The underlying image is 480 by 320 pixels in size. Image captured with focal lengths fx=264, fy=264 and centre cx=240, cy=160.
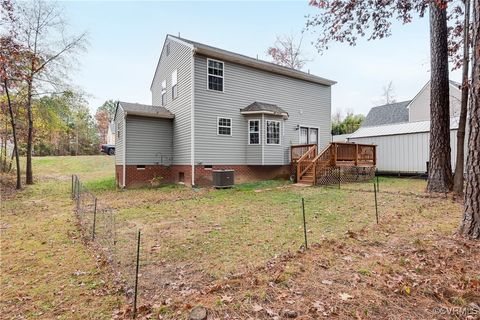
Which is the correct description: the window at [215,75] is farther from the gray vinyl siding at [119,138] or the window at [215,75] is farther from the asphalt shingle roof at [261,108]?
the gray vinyl siding at [119,138]

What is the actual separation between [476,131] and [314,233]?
309 centimetres

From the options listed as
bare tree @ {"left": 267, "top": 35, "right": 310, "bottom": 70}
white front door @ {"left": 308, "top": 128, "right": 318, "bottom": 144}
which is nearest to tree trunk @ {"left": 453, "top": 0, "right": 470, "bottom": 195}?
white front door @ {"left": 308, "top": 128, "right": 318, "bottom": 144}

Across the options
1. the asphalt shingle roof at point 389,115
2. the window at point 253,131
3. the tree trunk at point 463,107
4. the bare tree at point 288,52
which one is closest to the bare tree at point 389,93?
the asphalt shingle roof at point 389,115

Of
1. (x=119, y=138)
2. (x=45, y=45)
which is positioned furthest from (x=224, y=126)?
(x=45, y=45)

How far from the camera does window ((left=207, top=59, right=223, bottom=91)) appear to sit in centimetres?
1259

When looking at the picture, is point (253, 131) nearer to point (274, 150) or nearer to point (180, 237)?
point (274, 150)

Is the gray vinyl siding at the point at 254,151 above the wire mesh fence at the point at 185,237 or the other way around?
above

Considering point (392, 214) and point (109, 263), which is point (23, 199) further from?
point (392, 214)

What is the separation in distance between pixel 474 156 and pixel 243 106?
1046cm

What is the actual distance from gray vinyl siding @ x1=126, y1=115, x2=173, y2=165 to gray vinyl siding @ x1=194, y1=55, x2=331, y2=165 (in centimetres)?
271

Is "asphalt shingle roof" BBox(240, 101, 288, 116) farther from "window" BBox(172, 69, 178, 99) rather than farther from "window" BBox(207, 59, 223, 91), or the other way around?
"window" BBox(172, 69, 178, 99)

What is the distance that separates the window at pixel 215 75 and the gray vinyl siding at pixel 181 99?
37.6 inches

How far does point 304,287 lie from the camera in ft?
9.37

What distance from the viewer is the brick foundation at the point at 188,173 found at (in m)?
12.4
